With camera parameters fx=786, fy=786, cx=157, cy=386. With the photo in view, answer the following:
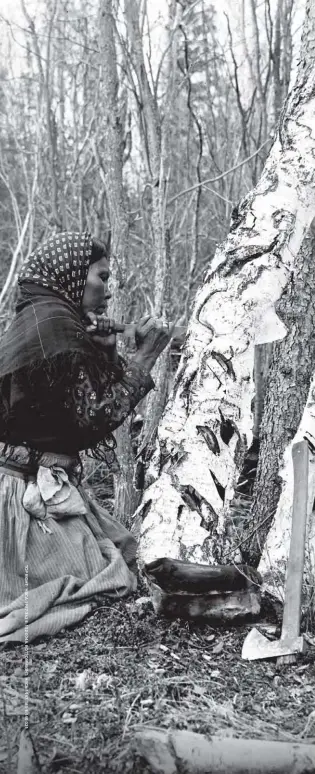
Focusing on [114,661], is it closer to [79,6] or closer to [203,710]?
[203,710]

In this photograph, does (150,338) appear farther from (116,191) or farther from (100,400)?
(116,191)

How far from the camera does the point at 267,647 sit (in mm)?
2438

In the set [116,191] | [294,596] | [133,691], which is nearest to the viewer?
[133,691]

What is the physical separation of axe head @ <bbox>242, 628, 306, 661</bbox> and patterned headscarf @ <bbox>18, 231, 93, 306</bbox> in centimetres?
143

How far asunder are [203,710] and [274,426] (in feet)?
6.33

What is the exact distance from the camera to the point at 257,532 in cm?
332

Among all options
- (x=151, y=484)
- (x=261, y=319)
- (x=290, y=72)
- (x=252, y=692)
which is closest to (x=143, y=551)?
(x=151, y=484)

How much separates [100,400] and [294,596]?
37.6 inches

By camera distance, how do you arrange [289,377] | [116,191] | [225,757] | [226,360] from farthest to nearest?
[116,191], [289,377], [226,360], [225,757]

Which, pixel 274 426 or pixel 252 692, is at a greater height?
pixel 274 426

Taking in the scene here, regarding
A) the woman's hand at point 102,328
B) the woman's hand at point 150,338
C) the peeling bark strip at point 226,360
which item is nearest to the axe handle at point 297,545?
the peeling bark strip at point 226,360

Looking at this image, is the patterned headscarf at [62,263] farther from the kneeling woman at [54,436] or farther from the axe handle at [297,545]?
the axe handle at [297,545]

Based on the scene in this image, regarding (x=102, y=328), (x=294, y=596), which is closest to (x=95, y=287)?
(x=102, y=328)

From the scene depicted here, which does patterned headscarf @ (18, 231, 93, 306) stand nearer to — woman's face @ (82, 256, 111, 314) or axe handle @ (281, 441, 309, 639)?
woman's face @ (82, 256, 111, 314)
